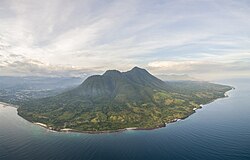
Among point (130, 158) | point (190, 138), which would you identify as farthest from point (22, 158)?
point (190, 138)

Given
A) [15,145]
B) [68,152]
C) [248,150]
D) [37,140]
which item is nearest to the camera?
[248,150]

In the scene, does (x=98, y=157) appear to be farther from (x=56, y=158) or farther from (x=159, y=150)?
(x=159, y=150)

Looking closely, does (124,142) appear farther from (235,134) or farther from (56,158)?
(235,134)

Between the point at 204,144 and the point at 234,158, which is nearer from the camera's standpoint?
the point at 234,158

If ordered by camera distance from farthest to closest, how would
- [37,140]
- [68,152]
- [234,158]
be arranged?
[37,140] < [68,152] < [234,158]

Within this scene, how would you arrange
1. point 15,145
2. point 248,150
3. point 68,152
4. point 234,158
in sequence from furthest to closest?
point 15,145
point 68,152
point 248,150
point 234,158

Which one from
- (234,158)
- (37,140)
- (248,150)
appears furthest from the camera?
(37,140)

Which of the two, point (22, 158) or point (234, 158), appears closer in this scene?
point (234, 158)

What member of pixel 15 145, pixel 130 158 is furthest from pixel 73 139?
pixel 130 158
